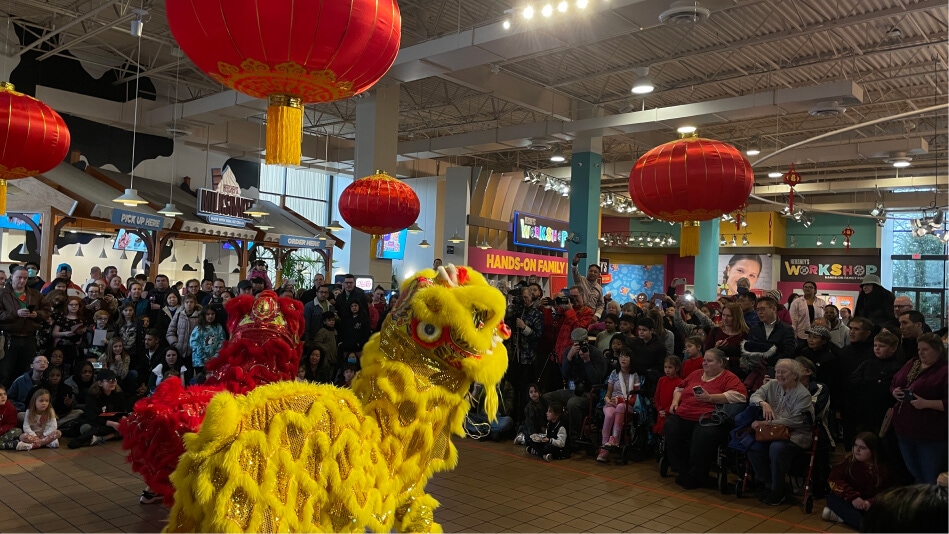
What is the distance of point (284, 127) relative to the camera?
10.2ft

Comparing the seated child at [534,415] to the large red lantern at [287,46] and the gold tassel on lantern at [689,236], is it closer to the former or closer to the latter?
the gold tassel on lantern at [689,236]

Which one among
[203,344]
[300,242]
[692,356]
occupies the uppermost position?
[300,242]

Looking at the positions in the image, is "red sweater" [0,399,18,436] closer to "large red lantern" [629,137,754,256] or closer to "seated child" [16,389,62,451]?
"seated child" [16,389,62,451]

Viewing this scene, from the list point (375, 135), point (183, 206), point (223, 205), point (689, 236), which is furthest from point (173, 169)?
point (689, 236)

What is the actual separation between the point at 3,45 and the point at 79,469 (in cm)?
1010

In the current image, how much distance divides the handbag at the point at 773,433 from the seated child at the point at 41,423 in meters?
5.56

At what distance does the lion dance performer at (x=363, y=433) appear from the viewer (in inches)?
89.7

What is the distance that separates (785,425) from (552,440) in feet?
6.26

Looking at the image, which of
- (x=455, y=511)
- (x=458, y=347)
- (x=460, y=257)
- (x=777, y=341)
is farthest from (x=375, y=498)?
(x=460, y=257)

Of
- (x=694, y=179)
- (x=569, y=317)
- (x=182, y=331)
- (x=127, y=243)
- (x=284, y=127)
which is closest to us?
(x=284, y=127)

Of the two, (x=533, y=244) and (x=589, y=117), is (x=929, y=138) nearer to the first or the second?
(x=589, y=117)

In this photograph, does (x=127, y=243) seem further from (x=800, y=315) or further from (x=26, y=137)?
(x=800, y=315)

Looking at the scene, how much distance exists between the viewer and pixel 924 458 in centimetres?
416

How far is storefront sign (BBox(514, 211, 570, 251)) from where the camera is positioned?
19625 millimetres
